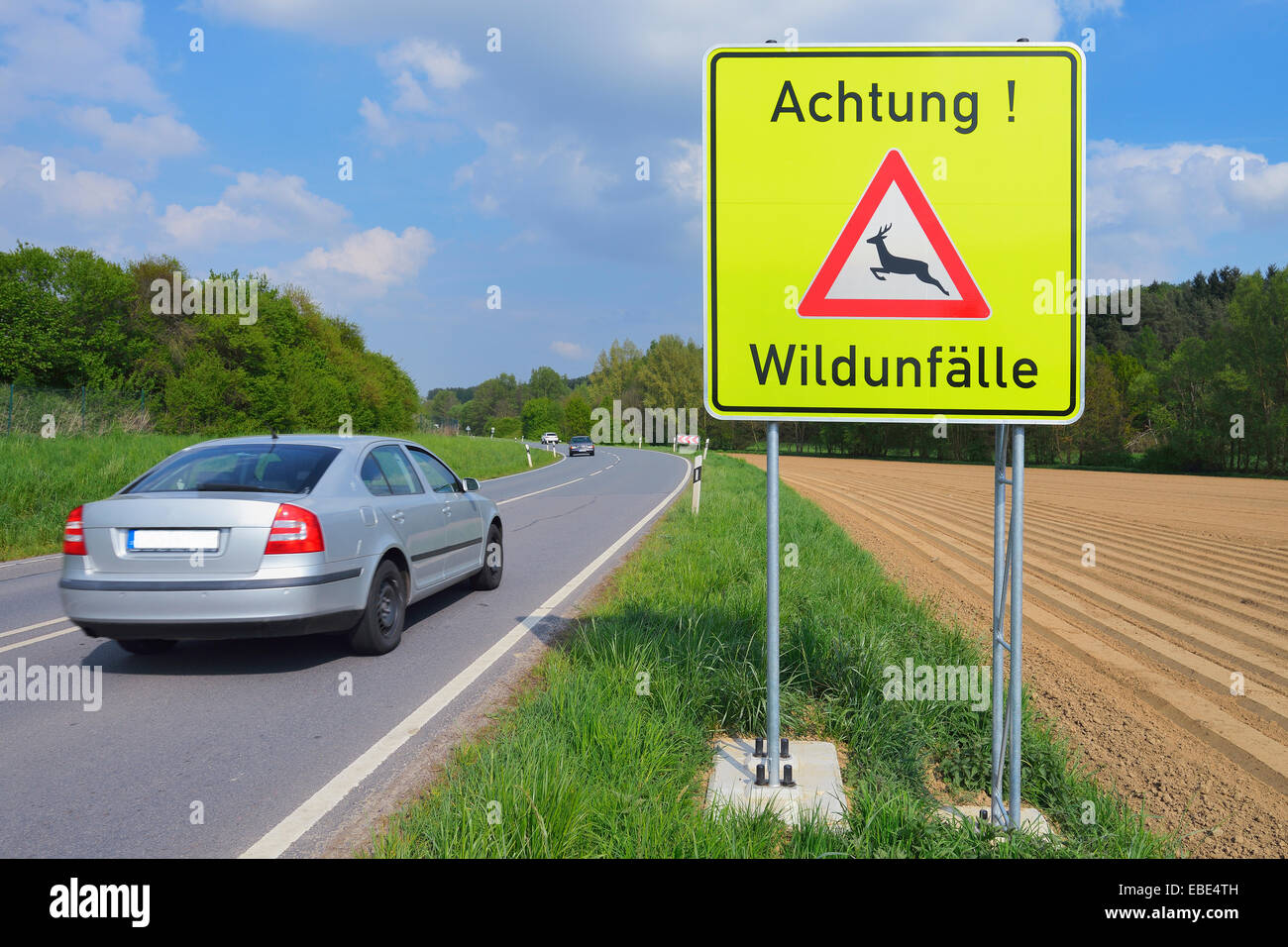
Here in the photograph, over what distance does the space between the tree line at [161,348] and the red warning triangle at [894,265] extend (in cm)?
3361

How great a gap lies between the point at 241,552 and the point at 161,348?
42.0 metres

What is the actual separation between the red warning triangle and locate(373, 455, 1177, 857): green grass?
79.0 inches

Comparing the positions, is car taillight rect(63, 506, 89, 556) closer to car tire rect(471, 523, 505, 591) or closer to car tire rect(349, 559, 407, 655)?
car tire rect(349, 559, 407, 655)

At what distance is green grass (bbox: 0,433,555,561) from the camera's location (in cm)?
1117

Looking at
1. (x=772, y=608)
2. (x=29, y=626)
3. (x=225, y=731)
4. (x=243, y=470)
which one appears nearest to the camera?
(x=772, y=608)

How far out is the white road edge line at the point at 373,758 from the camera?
9.78 ft

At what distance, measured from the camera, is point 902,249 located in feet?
11.2

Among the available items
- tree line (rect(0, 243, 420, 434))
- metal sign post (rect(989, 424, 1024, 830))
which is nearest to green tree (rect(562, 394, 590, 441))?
tree line (rect(0, 243, 420, 434))

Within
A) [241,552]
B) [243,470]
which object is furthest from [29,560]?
[241,552]

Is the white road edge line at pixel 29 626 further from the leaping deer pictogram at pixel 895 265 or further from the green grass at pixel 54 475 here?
the leaping deer pictogram at pixel 895 265

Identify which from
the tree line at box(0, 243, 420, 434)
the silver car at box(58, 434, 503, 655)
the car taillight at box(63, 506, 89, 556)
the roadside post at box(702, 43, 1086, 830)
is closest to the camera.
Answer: the roadside post at box(702, 43, 1086, 830)

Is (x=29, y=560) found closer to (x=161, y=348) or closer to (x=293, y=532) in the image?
(x=293, y=532)
